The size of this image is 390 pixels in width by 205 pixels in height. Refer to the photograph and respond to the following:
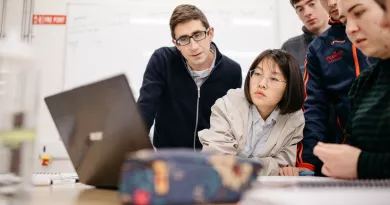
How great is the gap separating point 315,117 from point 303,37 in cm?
94

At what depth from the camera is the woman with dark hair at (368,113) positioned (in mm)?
714

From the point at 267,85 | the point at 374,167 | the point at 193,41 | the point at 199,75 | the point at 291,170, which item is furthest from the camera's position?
the point at 199,75

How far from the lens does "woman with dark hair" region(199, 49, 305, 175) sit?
1235 millimetres

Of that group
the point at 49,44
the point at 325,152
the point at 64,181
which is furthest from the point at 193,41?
the point at 49,44

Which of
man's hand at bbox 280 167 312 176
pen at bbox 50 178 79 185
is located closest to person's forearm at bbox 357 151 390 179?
man's hand at bbox 280 167 312 176

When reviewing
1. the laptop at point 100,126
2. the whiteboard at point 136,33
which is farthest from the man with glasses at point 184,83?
the whiteboard at point 136,33

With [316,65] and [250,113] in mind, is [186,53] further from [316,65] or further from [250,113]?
[316,65]

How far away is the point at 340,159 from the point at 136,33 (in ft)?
8.03

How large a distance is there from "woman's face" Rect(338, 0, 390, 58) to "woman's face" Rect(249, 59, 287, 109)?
0.44 meters

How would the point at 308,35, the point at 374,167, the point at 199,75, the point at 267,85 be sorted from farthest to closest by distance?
the point at 308,35, the point at 199,75, the point at 267,85, the point at 374,167

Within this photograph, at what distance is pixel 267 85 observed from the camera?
1.26 meters

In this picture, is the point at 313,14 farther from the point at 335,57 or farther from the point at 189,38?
the point at 189,38

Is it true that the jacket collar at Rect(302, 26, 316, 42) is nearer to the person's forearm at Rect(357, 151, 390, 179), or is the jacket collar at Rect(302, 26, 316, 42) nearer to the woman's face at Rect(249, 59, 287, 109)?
the woman's face at Rect(249, 59, 287, 109)

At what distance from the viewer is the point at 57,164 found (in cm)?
276
